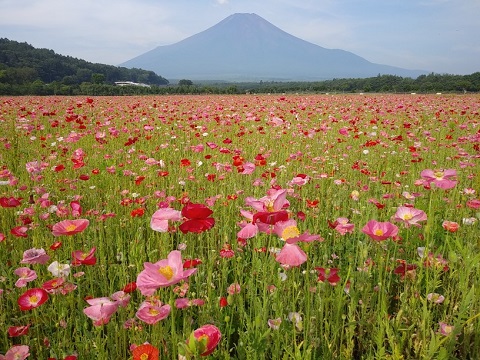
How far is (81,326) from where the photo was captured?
1714 millimetres

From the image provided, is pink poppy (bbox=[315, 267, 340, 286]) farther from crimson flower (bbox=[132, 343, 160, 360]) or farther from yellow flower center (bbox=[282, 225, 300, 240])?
crimson flower (bbox=[132, 343, 160, 360])

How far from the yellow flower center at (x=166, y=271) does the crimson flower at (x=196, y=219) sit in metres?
0.12

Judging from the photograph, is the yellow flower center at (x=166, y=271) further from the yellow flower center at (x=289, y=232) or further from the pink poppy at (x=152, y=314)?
the yellow flower center at (x=289, y=232)

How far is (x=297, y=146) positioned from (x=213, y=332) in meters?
4.73

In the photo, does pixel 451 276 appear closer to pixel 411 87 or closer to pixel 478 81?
pixel 411 87

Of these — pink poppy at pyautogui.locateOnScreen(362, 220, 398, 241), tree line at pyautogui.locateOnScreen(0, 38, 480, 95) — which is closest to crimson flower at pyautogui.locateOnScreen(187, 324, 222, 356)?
pink poppy at pyautogui.locateOnScreen(362, 220, 398, 241)

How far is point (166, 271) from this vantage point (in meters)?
1.05

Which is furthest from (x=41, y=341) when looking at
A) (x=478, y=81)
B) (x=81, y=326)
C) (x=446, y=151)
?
(x=478, y=81)

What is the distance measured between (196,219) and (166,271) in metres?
0.19

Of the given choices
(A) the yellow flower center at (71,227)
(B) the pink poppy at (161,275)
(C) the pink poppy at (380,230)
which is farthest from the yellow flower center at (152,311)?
(C) the pink poppy at (380,230)

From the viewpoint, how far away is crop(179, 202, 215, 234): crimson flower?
1.11 metres

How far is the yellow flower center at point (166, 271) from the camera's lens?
3.38 feet

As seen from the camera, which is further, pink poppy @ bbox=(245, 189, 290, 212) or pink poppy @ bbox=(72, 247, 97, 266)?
pink poppy @ bbox=(72, 247, 97, 266)

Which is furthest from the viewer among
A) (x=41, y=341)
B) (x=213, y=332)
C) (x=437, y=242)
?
(x=437, y=242)
